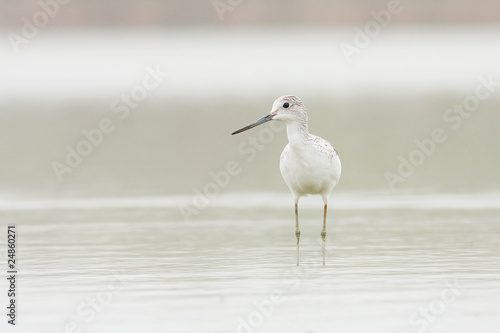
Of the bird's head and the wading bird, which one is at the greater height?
the bird's head

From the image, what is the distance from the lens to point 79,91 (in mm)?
36250

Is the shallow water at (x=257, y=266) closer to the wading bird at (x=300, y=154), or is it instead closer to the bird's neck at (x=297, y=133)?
the wading bird at (x=300, y=154)

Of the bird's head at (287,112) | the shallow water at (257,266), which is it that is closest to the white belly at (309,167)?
the bird's head at (287,112)

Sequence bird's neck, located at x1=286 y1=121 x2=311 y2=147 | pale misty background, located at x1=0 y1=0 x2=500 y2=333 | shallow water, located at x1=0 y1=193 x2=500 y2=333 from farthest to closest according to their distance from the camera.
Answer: bird's neck, located at x1=286 y1=121 x2=311 y2=147 → pale misty background, located at x1=0 y1=0 x2=500 y2=333 → shallow water, located at x1=0 y1=193 x2=500 y2=333

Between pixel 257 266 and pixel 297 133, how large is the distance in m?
2.22

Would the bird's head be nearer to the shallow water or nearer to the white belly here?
the white belly

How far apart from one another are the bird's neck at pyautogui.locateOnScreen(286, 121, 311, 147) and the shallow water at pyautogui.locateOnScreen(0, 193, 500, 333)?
1.08 meters

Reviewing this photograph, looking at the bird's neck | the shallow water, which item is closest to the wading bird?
the bird's neck

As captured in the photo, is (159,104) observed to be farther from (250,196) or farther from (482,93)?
(250,196)

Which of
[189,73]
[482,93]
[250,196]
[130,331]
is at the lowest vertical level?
[130,331]

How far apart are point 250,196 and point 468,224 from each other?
3904 mm

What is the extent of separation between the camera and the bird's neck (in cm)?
1244

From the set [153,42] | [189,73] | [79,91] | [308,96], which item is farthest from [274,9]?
[308,96]

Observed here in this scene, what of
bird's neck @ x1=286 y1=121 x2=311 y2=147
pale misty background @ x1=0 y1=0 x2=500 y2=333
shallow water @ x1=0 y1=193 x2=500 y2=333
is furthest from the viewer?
bird's neck @ x1=286 y1=121 x2=311 y2=147
